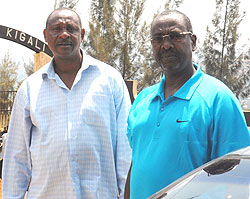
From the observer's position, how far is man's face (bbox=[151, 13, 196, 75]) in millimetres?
2180

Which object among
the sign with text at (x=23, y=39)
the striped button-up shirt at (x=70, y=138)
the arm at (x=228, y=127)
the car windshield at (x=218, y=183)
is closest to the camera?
the car windshield at (x=218, y=183)

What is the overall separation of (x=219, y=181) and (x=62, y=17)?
1502 millimetres

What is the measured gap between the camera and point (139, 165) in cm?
216

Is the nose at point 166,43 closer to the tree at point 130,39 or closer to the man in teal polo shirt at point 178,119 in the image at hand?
the man in teal polo shirt at point 178,119

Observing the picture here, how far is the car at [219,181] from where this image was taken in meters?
1.54

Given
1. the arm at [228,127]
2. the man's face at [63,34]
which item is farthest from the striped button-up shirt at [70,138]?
the arm at [228,127]

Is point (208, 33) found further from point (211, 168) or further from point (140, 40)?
point (211, 168)

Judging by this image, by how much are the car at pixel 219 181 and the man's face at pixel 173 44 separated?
551 millimetres

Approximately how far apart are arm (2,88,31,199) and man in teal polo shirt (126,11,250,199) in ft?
2.33

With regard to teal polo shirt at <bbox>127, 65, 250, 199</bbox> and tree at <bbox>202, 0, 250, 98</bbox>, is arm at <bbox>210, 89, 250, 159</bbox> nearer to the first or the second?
teal polo shirt at <bbox>127, 65, 250, 199</bbox>

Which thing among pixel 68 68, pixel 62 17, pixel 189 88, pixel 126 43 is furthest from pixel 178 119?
pixel 126 43

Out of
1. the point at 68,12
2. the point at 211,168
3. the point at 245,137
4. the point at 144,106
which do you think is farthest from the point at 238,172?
the point at 68,12

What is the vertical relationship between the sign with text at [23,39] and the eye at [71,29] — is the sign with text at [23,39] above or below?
above

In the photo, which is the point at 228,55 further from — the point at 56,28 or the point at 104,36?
the point at 56,28
